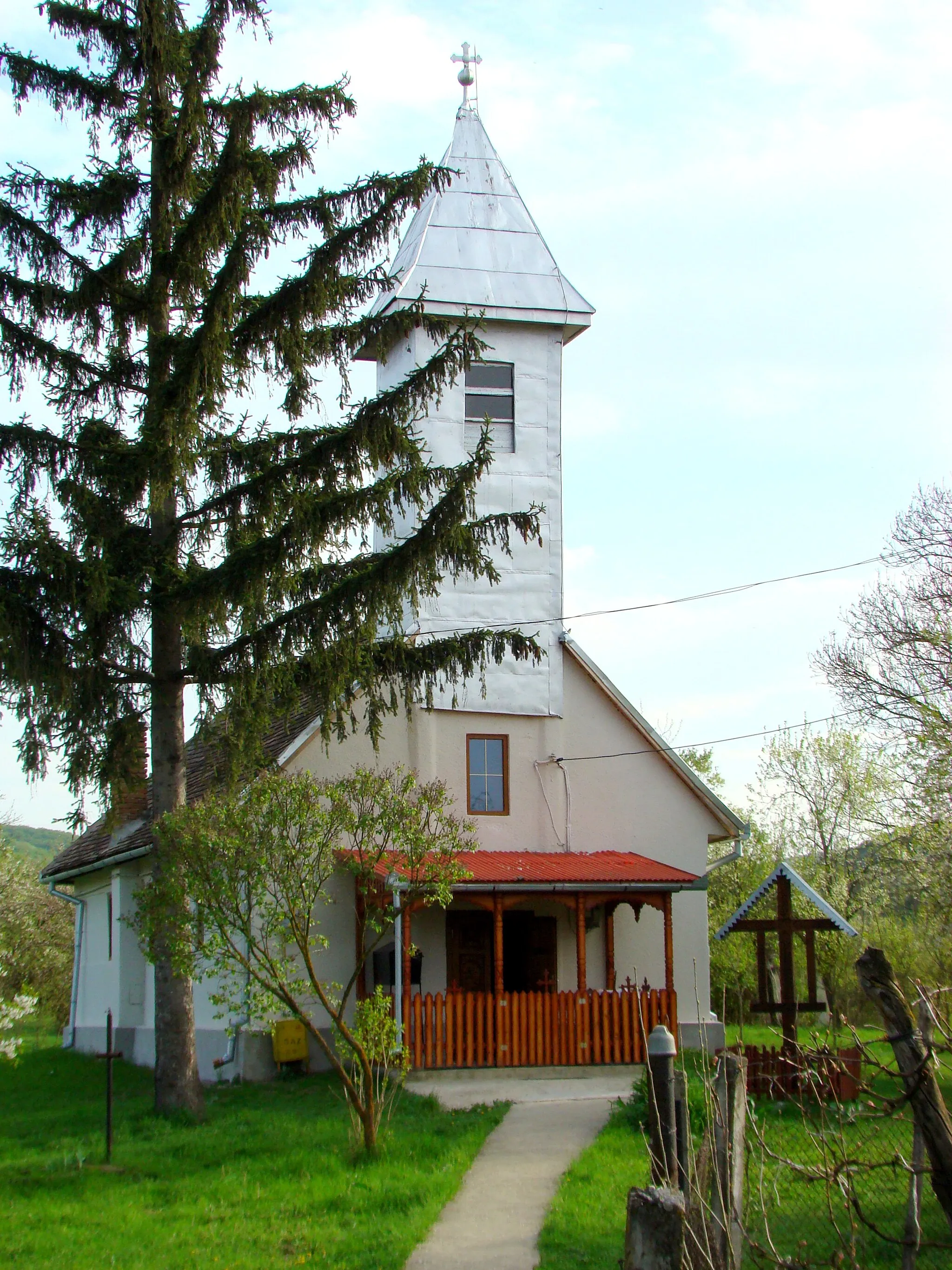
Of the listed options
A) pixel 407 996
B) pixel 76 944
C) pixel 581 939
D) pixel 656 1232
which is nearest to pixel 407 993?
pixel 407 996

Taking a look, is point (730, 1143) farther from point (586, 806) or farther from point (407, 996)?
point (586, 806)

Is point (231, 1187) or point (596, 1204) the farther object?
point (231, 1187)

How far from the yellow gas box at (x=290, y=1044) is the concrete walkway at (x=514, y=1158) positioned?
208 cm

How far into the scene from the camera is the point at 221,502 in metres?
14.6

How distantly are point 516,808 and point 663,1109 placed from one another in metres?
13.1

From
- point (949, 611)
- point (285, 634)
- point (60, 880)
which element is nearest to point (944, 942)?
point (949, 611)

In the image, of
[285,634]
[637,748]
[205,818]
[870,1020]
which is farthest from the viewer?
[870,1020]

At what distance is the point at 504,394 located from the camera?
73.1ft

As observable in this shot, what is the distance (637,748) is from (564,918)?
9.89 ft

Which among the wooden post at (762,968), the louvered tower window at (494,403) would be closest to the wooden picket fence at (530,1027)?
the wooden post at (762,968)

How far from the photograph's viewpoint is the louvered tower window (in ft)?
72.1

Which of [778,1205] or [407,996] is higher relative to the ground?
[407,996]

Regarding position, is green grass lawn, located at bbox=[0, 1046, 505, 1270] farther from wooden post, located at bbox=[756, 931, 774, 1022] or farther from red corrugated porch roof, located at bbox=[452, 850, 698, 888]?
wooden post, located at bbox=[756, 931, 774, 1022]

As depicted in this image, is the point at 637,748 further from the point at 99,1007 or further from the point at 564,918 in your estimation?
the point at 99,1007
